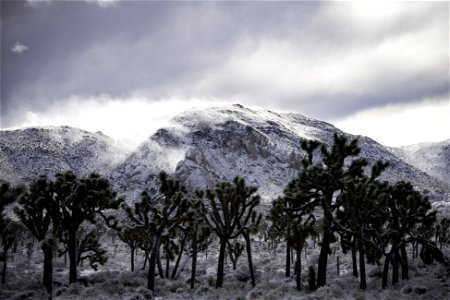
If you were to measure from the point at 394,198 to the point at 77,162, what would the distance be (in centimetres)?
16392

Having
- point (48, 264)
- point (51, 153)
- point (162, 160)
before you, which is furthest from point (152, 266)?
point (51, 153)

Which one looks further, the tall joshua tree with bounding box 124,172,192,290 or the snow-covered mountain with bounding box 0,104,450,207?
the snow-covered mountain with bounding box 0,104,450,207

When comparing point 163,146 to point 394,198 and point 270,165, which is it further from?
point 394,198

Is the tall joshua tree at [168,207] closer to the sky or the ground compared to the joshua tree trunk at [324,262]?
closer to the sky

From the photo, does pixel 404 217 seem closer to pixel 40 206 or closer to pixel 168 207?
pixel 168 207

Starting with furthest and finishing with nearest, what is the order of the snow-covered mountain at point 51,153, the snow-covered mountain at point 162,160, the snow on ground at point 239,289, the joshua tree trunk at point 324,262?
the snow-covered mountain at point 162,160 < the snow-covered mountain at point 51,153 < the joshua tree trunk at point 324,262 < the snow on ground at point 239,289

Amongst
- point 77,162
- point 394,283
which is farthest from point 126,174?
point 394,283

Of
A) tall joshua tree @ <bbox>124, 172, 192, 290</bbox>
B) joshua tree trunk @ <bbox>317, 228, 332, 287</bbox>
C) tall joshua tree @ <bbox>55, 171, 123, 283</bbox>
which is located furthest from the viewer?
tall joshua tree @ <bbox>124, 172, 192, 290</bbox>

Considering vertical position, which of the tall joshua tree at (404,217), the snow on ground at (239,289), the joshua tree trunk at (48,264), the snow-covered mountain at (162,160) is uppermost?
the snow-covered mountain at (162,160)

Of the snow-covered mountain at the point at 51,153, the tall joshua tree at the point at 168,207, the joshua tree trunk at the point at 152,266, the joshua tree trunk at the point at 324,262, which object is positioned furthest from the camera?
the snow-covered mountain at the point at 51,153

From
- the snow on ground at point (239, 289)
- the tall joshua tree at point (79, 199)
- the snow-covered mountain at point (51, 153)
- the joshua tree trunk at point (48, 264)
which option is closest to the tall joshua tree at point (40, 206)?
the joshua tree trunk at point (48, 264)

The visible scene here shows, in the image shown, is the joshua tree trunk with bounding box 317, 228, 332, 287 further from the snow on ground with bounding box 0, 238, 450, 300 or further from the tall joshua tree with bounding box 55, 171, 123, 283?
the tall joshua tree with bounding box 55, 171, 123, 283

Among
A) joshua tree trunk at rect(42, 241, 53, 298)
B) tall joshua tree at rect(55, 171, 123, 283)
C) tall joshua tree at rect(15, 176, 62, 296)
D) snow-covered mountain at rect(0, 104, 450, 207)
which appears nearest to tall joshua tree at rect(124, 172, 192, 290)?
tall joshua tree at rect(55, 171, 123, 283)

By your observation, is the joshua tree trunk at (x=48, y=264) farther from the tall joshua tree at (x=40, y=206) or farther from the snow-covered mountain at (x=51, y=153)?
the snow-covered mountain at (x=51, y=153)
